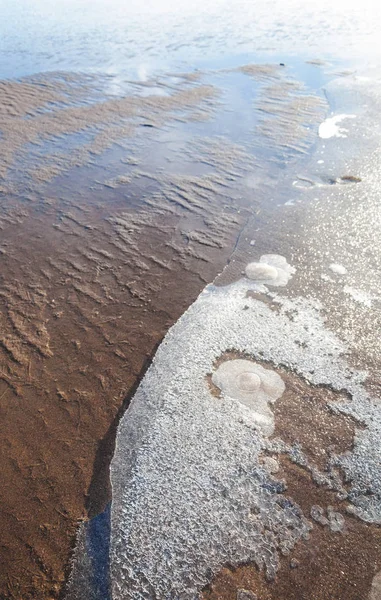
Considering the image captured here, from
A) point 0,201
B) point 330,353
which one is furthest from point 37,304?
point 330,353

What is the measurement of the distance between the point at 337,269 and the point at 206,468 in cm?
228

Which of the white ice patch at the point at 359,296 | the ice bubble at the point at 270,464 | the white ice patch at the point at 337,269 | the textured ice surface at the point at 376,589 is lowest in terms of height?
the textured ice surface at the point at 376,589

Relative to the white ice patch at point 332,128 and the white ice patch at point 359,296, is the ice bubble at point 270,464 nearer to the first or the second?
the white ice patch at point 359,296

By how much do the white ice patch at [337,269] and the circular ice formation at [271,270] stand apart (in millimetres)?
361

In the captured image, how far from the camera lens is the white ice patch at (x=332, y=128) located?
20.4ft

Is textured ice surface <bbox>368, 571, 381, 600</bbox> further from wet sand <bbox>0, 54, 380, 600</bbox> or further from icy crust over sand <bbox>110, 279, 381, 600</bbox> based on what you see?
icy crust over sand <bbox>110, 279, 381, 600</bbox>

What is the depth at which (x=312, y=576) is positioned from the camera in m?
1.87

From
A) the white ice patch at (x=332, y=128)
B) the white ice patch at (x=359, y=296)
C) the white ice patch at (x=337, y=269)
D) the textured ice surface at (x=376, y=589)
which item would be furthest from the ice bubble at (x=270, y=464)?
the white ice patch at (x=332, y=128)

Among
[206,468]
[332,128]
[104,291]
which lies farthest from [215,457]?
[332,128]

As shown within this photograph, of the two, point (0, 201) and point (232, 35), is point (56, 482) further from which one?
point (232, 35)

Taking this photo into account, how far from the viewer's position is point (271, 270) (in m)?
3.64

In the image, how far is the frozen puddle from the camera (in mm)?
1913

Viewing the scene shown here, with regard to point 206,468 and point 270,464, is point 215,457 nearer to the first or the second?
point 206,468

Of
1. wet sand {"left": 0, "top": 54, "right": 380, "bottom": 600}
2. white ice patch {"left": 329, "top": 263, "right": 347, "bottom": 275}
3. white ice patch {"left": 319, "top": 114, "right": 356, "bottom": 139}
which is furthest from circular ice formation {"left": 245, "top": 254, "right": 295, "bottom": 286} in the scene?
white ice patch {"left": 319, "top": 114, "right": 356, "bottom": 139}
